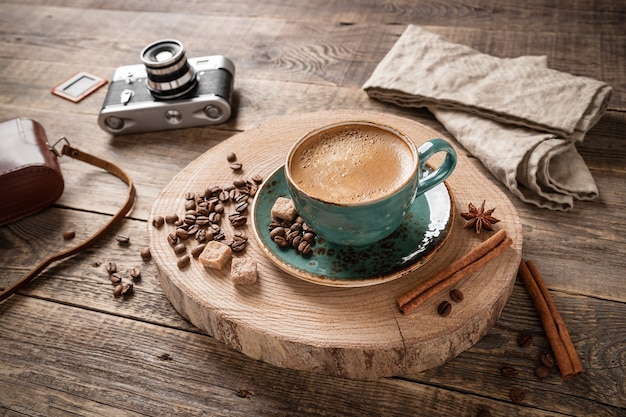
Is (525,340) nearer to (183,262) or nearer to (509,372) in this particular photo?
(509,372)

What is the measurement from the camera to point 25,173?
1564 millimetres

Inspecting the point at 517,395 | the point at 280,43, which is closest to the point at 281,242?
the point at 517,395

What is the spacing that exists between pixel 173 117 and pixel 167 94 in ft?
0.27

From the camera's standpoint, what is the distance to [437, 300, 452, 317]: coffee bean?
110cm

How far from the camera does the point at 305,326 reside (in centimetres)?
110

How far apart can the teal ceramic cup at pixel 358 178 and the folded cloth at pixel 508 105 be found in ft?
1.51

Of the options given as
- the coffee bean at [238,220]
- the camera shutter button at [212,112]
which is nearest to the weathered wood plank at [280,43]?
the camera shutter button at [212,112]

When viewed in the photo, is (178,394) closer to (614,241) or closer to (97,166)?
(97,166)

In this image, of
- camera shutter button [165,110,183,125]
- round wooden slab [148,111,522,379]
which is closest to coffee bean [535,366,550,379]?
round wooden slab [148,111,522,379]

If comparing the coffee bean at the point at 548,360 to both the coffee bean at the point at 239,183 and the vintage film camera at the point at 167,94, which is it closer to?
the coffee bean at the point at 239,183

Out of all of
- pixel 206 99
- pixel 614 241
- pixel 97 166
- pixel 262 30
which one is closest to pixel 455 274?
pixel 614 241

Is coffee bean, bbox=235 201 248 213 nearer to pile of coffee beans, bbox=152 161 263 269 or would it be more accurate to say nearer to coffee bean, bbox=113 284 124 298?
pile of coffee beans, bbox=152 161 263 269

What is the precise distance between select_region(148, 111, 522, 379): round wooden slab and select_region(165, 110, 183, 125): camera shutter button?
63 centimetres

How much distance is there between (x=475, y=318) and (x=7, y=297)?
1.12m
